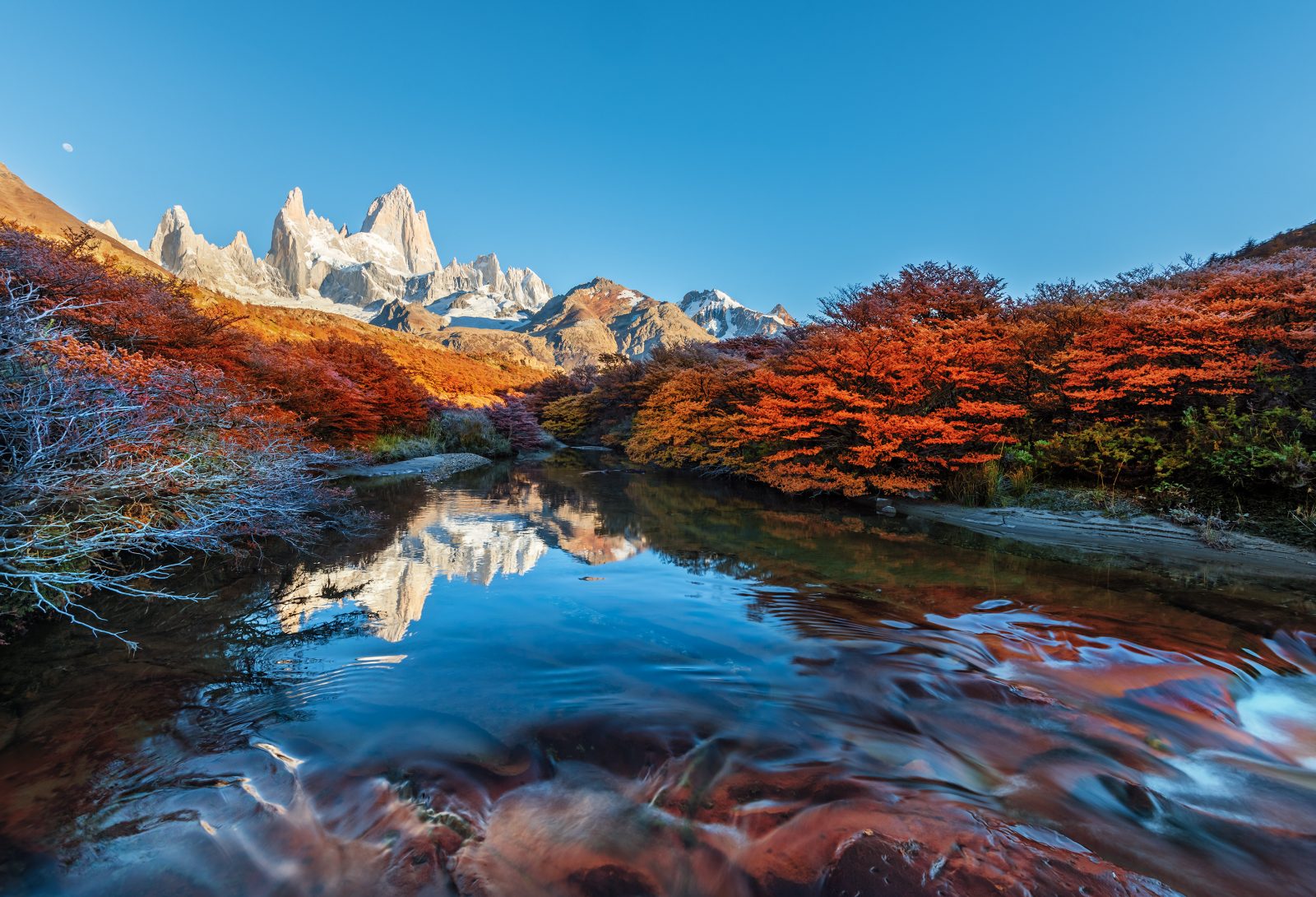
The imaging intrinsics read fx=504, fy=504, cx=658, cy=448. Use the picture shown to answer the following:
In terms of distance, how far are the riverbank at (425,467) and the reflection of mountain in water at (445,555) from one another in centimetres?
424

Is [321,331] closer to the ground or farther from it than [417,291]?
closer to the ground

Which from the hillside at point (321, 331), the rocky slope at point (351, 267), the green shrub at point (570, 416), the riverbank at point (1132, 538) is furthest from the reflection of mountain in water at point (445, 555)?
the rocky slope at point (351, 267)

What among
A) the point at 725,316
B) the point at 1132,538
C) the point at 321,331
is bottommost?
the point at 1132,538

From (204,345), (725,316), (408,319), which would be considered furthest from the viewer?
(725,316)

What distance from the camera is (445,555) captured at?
23.6ft

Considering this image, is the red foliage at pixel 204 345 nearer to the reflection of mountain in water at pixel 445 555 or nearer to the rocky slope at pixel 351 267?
the reflection of mountain in water at pixel 445 555

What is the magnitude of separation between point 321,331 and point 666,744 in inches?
1333

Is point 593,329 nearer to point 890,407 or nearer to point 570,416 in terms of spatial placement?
point 570,416

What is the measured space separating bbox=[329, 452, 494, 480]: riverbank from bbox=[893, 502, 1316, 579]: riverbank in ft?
48.7

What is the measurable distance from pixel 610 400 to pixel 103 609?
84.5ft

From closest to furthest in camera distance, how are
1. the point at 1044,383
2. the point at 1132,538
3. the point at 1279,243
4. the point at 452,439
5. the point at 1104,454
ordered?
1. the point at 1132,538
2. the point at 1104,454
3. the point at 1044,383
4. the point at 1279,243
5. the point at 452,439

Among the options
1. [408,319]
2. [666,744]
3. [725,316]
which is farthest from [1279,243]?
[725,316]

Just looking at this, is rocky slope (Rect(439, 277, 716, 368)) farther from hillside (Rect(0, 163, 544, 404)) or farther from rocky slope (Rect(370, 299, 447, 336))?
hillside (Rect(0, 163, 544, 404))

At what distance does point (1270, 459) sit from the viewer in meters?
7.01
